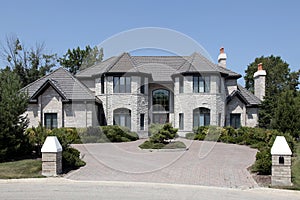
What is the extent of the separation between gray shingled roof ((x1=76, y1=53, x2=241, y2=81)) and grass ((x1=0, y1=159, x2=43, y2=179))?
14.6 m

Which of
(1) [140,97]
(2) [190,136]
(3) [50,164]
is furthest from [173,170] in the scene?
(1) [140,97]

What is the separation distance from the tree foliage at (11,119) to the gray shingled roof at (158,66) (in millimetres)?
11952

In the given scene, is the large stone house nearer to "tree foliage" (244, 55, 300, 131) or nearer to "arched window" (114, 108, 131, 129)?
"arched window" (114, 108, 131, 129)

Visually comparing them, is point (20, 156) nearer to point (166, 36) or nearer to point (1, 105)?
point (1, 105)

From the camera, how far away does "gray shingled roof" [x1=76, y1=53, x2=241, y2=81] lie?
25.8 metres

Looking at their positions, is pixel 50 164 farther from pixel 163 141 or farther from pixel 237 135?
pixel 237 135

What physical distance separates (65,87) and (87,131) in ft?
16.3

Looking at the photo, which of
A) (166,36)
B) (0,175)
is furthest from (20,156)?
(166,36)

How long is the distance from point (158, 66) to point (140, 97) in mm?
4392

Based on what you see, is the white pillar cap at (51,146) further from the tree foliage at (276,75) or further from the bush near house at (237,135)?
the tree foliage at (276,75)

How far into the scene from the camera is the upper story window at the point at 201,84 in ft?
84.9

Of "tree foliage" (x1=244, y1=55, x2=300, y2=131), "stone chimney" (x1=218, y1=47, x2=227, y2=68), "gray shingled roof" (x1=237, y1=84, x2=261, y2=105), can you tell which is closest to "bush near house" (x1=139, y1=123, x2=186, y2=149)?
"gray shingled roof" (x1=237, y1=84, x2=261, y2=105)

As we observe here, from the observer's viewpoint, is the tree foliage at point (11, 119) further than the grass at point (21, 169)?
Yes

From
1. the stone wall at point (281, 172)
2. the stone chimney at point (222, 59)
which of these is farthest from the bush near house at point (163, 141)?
the stone chimney at point (222, 59)
